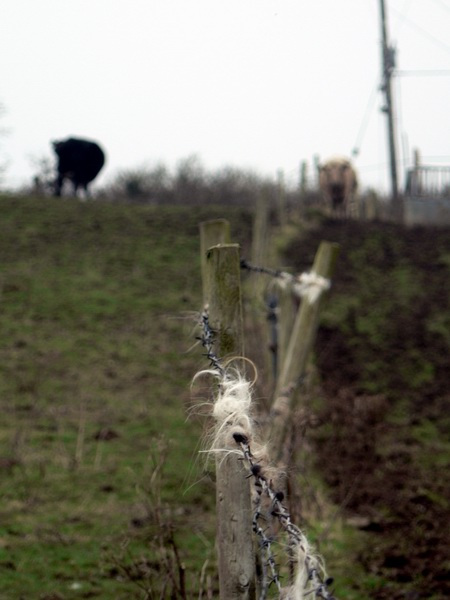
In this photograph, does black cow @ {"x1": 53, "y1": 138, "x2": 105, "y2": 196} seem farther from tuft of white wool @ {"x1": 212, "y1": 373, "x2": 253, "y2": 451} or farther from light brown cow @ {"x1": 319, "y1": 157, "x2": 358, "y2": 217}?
tuft of white wool @ {"x1": 212, "y1": 373, "x2": 253, "y2": 451}

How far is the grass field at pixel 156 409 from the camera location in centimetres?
547

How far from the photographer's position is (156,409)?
1073 centimetres

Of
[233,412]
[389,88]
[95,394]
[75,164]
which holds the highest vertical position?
[389,88]

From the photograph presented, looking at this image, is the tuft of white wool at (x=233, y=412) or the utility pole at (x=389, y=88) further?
the utility pole at (x=389, y=88)

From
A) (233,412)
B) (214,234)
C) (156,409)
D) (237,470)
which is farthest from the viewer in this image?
(156,409)

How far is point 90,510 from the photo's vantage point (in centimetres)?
677

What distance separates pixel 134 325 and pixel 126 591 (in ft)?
33.1

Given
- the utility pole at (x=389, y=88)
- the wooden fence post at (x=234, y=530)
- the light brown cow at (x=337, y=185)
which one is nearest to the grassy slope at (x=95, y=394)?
the wooden fence post at (x=234, y=530)

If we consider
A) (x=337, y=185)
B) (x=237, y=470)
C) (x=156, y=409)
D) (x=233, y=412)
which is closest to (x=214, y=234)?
(x=237, y=470)

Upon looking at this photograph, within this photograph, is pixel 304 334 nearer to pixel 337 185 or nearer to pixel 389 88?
pixel 337 185

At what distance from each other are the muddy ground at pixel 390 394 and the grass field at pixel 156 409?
3cm

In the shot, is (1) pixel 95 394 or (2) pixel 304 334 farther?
(1) pixel 95 394

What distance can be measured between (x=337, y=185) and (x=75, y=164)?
33.2 ft

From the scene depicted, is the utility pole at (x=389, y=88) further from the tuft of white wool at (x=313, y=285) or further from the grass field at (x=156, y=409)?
the tuft of white wool at (x=313, y=285)
